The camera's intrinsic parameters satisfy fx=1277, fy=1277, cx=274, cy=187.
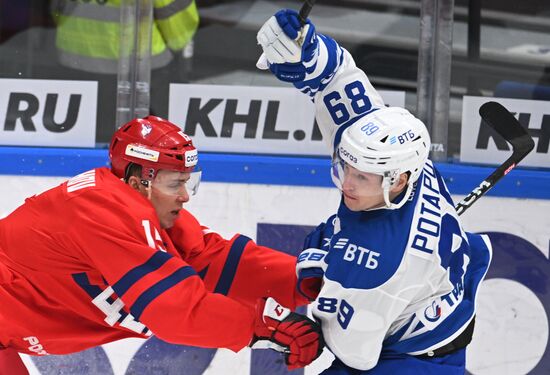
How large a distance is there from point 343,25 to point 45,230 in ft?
4.64

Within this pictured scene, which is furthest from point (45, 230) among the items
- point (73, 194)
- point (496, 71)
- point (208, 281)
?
point (496, 71)

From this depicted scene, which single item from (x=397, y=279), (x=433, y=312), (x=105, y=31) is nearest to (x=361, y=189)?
(x=397, y=279)

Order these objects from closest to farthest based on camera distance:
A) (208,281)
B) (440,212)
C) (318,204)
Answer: (440,212) < (208,281) < (318,204)

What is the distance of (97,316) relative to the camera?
322 cm

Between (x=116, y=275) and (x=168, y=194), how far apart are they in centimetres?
30

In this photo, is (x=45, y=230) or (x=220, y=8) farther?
(x=220, y=8)

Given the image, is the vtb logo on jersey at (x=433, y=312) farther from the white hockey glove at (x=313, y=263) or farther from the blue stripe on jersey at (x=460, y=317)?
the white hockey glove at (x=313, y=263)

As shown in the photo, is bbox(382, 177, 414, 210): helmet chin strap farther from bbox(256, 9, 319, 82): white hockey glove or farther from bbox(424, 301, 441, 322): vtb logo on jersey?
bbox(256, 9, 319, 82): white hockey glove

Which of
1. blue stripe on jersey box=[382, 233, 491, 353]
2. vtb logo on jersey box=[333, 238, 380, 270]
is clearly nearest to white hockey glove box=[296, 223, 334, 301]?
vtb logo on jersey box=[333, 238, 380, 270]

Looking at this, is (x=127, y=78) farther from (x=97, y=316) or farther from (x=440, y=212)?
(x=440, y=212)

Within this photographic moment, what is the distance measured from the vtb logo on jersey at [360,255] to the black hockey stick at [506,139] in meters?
0.57

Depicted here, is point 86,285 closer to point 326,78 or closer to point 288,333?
point 288,333

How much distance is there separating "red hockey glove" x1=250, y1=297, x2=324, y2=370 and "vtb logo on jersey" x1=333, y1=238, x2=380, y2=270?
226 mm

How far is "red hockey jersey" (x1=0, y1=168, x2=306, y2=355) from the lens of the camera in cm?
301
